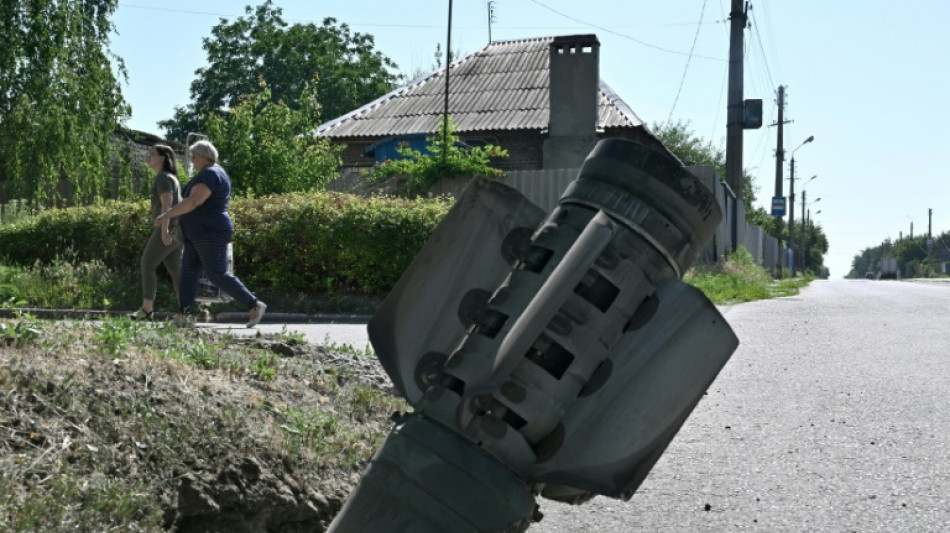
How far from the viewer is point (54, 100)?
25.0 metres

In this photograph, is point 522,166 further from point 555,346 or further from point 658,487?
point 555,346

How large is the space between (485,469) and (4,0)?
25.9 meters

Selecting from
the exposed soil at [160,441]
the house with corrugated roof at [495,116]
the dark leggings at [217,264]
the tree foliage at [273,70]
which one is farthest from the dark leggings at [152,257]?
the tree foliage at [273,70]

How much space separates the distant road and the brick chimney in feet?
56.0

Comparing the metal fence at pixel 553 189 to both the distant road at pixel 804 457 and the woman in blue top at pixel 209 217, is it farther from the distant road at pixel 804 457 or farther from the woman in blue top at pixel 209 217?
the distant road at pixel 804 457

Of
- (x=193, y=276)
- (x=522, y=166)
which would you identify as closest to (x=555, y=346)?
(x=193, y=276)

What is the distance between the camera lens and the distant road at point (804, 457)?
404 centimetres

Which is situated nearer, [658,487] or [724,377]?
[658,487]

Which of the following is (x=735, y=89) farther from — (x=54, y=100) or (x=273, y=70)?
Result: (x=273, y=70)

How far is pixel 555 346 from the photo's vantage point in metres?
2.03

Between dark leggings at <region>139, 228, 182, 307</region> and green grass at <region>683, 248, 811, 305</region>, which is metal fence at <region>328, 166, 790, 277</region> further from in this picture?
dark leggings at <region>139, 228, 182, 307</region>

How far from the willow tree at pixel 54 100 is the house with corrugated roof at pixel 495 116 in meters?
8.08

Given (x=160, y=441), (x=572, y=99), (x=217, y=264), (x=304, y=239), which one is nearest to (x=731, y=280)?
(x=572, y=99)

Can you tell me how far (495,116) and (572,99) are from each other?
25.3 ft
